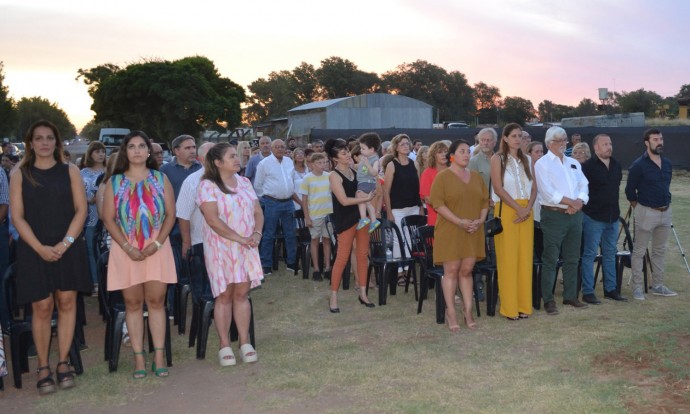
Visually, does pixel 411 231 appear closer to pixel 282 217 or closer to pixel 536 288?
pixel 536 288

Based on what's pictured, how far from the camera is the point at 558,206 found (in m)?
6.96

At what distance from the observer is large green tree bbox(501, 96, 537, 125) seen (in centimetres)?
8212

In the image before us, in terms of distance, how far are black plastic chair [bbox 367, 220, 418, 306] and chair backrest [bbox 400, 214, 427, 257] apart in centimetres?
10

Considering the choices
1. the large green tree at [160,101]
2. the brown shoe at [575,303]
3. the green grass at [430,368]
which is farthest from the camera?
the large green tree at [160,101]

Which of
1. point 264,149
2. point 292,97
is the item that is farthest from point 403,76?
point 264,149

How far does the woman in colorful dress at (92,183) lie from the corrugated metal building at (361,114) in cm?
3895

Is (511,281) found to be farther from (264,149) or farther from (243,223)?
(264,149)

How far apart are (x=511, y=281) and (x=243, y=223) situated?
9.21 feet

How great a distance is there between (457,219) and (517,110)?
80602 millimetres

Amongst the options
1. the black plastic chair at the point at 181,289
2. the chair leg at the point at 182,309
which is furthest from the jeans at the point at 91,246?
the chair leg at the point at 182,309

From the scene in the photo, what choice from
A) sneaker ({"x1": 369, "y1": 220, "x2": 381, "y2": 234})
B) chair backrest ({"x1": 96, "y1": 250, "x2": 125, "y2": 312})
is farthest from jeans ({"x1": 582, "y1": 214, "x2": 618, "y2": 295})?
chair backrest ({"x1": 96, "y1": 250, "x2": 125, "y2": 312})

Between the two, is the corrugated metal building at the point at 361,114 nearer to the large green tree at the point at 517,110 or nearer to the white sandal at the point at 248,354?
the large green tree at the point at 517,110

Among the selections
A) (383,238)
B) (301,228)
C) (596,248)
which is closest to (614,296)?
(596,248)

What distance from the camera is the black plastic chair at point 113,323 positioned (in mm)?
5492
